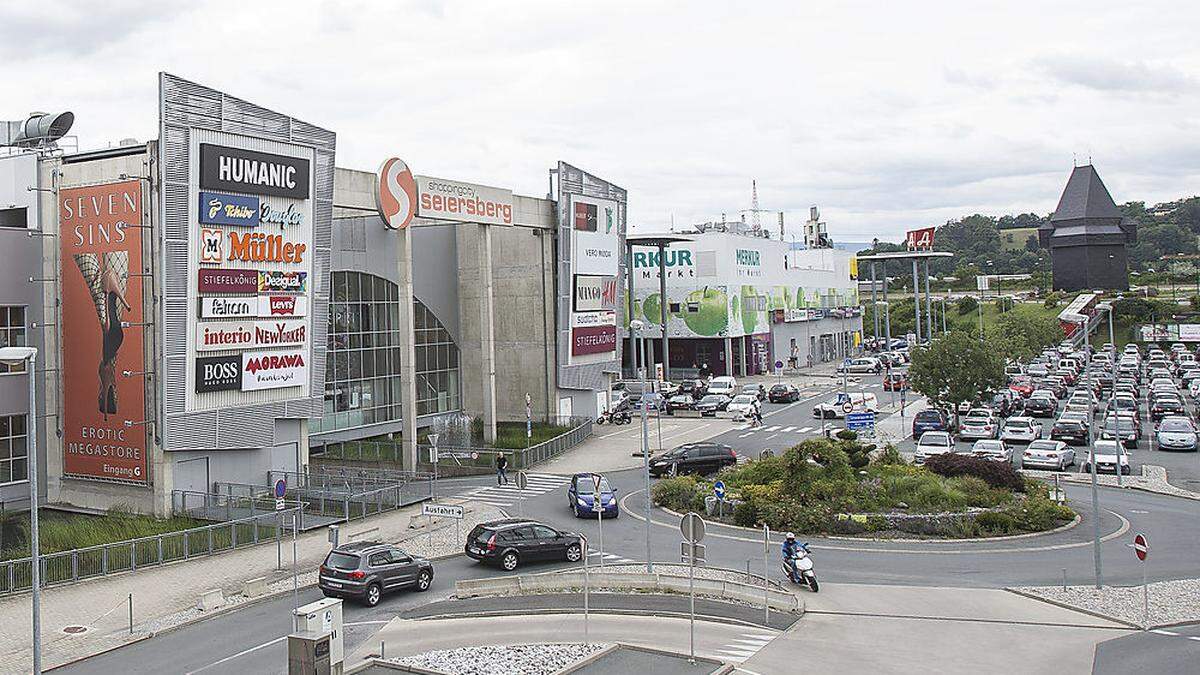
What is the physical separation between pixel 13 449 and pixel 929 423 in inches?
1558

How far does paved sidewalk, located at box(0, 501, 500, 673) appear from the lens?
21.2 metres

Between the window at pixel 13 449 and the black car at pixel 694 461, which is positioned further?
the black car at pixel 694 461

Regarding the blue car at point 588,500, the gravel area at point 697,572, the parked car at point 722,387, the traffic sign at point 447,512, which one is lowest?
the gravel area at point 697,572

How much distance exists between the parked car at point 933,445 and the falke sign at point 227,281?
84.7 ft

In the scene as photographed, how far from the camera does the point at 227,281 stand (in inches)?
1366

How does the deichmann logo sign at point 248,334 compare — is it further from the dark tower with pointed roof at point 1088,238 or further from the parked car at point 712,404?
the dark tower with pointed roof at point 1088,238

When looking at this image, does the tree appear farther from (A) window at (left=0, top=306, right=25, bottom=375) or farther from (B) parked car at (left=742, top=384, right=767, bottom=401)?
(A) window at (left=0, top=306, right=25, bottom=375)

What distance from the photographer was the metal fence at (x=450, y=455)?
4338 centimetres

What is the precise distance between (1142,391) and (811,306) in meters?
36.9

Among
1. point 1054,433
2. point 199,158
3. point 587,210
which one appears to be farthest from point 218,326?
point 1054,433

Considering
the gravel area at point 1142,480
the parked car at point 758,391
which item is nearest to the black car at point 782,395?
the parked car at point 758,391

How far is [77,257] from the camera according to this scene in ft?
116

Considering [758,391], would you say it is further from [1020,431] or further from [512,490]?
[512,490]

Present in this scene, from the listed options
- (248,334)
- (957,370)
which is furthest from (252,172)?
(957,370)
